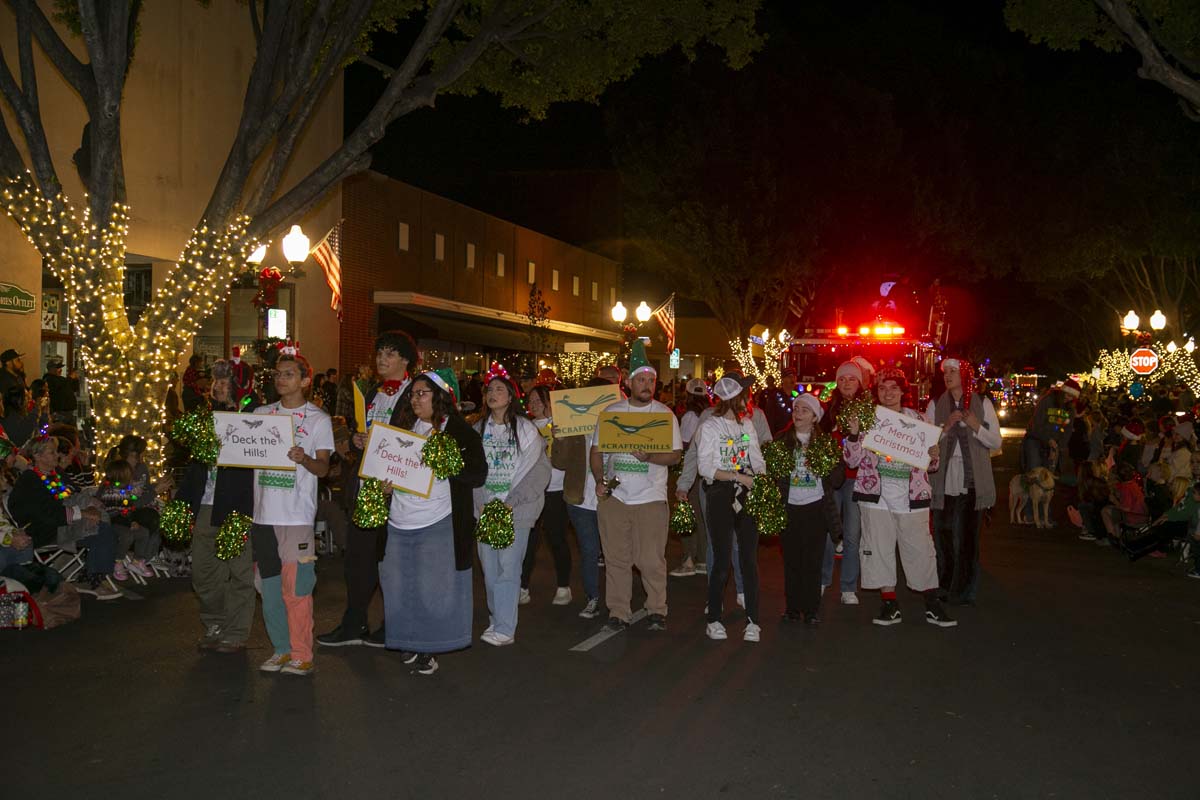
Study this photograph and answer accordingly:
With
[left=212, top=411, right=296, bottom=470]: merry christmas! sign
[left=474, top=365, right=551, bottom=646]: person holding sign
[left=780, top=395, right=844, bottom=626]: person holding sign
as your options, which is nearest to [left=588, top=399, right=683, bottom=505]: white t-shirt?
[left=474, top=365, right=551, bottom=646]: person holding sign

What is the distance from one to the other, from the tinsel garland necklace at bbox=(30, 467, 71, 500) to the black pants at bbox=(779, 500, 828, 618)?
6.15 metres

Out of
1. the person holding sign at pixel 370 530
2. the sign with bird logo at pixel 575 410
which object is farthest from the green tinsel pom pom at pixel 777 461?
A: the person holding sign at pixel 370 530

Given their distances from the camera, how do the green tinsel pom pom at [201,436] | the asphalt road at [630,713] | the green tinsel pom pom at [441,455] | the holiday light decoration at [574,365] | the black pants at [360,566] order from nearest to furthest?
the asphalt road at [630,713] < the green tinsel pom pom at [441,455] < the green tinsel pom pom at [201,436] < the black pants at [360,566] < the holiday light decoration at [574,365]

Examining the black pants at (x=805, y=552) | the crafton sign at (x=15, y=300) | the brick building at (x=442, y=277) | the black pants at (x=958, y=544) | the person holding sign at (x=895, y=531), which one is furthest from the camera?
the brick building at (x=442, y=277)

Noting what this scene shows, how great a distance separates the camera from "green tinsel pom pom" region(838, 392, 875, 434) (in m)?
9.52

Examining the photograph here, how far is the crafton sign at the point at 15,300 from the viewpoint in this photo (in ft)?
61.7

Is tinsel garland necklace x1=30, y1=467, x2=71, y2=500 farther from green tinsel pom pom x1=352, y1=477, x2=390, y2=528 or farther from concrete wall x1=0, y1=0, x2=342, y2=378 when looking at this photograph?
concrete wall x1=0, y1=0, x2=342, y2=378

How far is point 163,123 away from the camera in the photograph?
21750 mm

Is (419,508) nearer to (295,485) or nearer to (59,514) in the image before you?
(295,485)

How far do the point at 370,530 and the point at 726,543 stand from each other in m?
2.66

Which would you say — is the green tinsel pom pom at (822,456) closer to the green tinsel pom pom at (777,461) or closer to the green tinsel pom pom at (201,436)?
the green tinsel pom pom at (777,461)

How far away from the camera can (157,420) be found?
13766 millimetres

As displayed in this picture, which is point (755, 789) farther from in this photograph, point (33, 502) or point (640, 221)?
point (640, 221)

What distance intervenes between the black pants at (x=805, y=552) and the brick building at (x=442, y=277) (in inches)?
788
